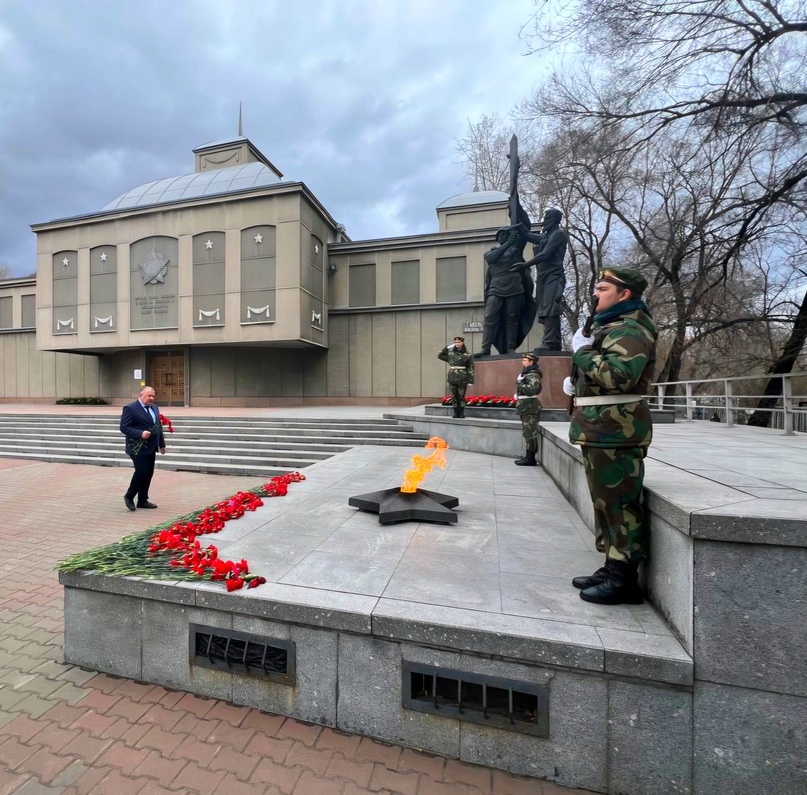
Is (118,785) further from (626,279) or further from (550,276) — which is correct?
(550,276)

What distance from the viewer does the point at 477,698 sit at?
2.15m

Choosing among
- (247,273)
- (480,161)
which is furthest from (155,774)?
(480,161)

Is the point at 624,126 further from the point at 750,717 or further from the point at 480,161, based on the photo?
the point at 480,161

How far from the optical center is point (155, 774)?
204 centimetres

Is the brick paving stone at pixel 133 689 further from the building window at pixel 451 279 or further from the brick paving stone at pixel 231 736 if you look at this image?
the building window at pixel 451 279

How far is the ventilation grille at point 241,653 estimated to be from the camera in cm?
241

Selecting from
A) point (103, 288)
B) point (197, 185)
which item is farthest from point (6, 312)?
A: point (197, 185)

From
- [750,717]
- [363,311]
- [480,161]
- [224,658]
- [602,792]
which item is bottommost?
[602,792]

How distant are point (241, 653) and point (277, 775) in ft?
2.10

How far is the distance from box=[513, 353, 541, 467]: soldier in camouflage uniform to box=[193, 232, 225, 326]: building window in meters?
15.8

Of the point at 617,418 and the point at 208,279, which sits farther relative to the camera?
the point at 208,279

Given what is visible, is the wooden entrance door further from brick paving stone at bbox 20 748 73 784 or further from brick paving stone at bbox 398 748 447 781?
brick paving stone at bbox 398 748 447 781

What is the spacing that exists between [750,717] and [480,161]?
95.6 feet

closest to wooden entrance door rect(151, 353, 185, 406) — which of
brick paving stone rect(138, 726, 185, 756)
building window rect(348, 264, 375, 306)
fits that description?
building window rect(348, 264, 375, 306)
